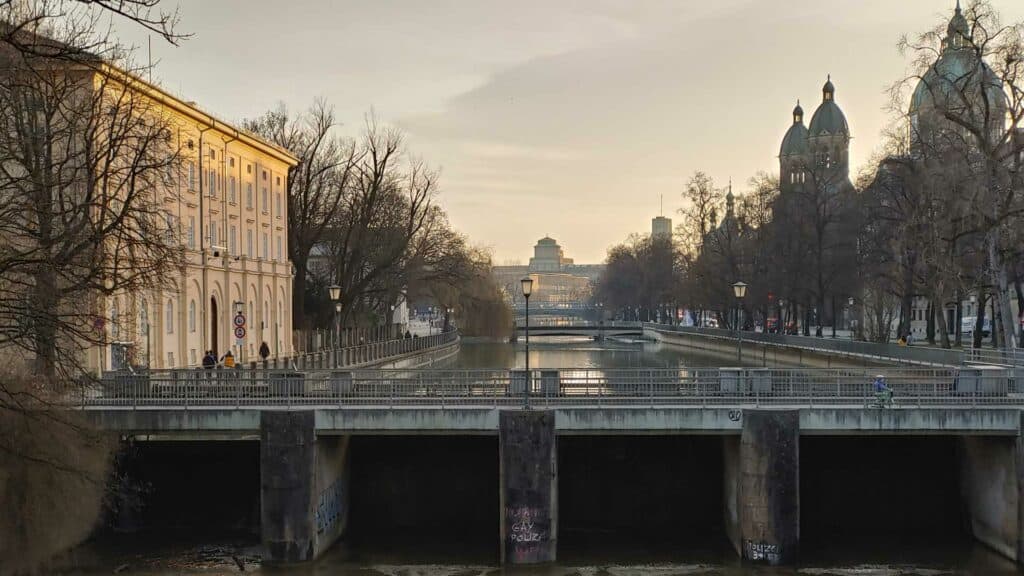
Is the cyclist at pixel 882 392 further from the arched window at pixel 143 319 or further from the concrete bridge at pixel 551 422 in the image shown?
the arched window at pixel 143 319

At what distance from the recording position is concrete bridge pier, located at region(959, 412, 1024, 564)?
1010 inches

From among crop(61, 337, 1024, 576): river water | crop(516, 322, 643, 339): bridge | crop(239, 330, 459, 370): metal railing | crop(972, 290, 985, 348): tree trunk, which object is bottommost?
crop(61, 337, 1024, 576): river water

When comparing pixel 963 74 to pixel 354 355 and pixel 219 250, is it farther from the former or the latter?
pixel 354 355

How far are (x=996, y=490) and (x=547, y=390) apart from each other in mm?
11466

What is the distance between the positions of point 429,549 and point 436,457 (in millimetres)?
3446

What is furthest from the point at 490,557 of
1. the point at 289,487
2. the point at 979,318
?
the point at 979,318

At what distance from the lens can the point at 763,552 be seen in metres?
25.2

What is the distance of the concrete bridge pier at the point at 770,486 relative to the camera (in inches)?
987

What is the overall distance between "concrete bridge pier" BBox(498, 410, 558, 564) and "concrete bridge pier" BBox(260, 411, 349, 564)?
4.47m

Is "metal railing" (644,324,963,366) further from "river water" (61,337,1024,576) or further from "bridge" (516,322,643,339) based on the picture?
"bridge" (516,322,643,339)

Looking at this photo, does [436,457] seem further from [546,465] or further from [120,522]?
[120,522]

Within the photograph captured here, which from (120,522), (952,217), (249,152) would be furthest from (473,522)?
(249,152)

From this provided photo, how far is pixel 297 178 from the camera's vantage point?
7650 centimetres

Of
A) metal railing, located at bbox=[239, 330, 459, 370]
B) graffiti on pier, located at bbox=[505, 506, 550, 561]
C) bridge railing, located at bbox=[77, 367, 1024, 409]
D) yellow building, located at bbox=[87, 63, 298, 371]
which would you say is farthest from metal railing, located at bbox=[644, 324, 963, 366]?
yellow building, located at bbox=[87, 63, 298, 371]
